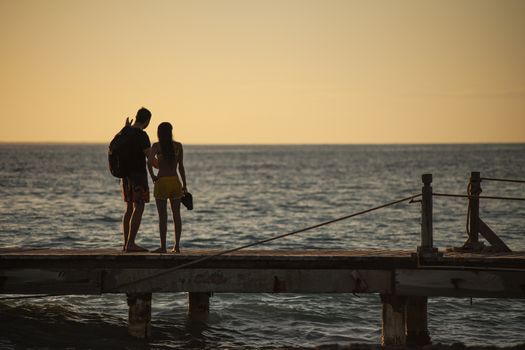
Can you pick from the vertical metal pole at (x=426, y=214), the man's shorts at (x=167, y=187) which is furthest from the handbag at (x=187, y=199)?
the vertical metal pole at (x=426, y=214)

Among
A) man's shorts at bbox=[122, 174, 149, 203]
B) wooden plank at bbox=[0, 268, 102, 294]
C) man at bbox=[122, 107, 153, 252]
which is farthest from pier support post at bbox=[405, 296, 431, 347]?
wooden plank at bbox=[0, 268, 102, 294]

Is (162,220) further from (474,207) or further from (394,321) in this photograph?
(474,207)

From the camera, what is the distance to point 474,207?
12047 mm

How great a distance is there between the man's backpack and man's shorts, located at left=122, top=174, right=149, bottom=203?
20cm

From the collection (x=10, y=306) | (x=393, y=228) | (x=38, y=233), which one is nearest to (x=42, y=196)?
(x=38, y=233)

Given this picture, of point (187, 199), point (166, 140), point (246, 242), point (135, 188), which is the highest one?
point (166, 140)

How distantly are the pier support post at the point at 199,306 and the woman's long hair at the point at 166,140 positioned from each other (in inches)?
142

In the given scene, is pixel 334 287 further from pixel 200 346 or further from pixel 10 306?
pixel 10 306

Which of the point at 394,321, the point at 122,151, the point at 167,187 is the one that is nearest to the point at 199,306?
the point at 167,187

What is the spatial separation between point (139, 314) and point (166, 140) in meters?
2.77

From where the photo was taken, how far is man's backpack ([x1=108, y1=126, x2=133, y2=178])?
11.3 m

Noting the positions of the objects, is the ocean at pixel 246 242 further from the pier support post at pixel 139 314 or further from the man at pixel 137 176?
the man at pixel 137 176

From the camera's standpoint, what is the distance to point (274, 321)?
14.7 meters

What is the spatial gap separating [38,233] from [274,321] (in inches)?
661
